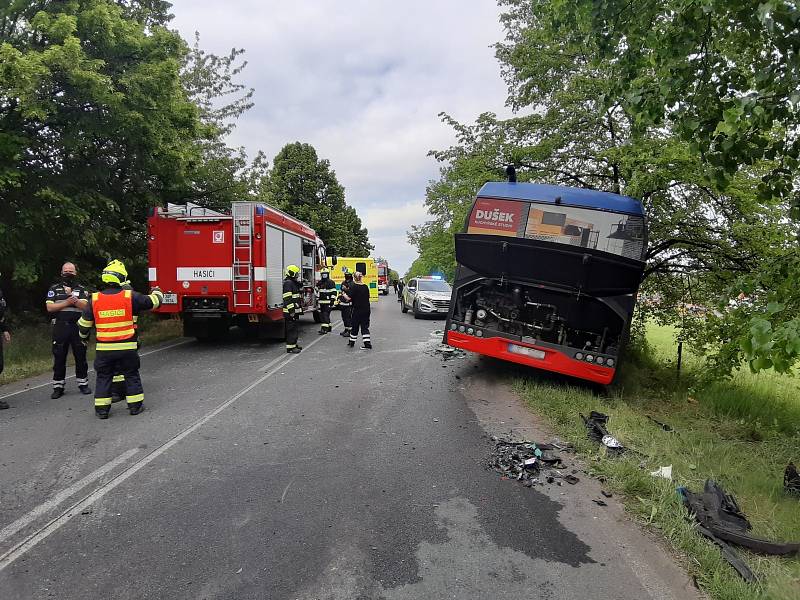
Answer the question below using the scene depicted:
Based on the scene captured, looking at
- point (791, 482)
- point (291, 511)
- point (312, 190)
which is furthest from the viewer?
point (312, 190)

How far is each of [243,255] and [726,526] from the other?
9.01 m

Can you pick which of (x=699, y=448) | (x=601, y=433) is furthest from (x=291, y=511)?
(x=699, y=448)

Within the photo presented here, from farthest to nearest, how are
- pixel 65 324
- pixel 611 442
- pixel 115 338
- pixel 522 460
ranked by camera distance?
pixel 65 324, pixel 115 338, pixel 611 442, pixel 522 460

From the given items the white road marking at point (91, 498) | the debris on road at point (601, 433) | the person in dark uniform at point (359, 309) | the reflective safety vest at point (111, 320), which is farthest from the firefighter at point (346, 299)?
the debris on road at point (601, 433)

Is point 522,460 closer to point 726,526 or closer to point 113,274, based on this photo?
point 726,526

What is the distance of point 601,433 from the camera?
523 cm

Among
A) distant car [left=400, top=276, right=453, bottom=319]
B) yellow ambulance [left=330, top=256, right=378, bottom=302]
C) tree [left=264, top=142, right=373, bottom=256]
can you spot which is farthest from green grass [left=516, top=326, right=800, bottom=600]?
tree [left=264, top=142, right=373, bottom=256]

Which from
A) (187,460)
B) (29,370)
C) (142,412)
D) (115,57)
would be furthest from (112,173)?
(187,460)

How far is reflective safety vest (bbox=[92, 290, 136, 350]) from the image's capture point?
5.89 meters

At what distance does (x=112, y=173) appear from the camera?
38.4 ft

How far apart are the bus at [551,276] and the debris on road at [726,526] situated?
3380 mm

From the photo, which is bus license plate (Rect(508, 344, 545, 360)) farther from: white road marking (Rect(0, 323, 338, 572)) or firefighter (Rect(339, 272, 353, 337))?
firefighter (Rect(339, 272, 353, 337))

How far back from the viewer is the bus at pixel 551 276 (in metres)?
7.01

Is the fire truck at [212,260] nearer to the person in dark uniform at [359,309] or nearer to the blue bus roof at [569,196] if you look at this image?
the person in dark uniform at [359,309]
